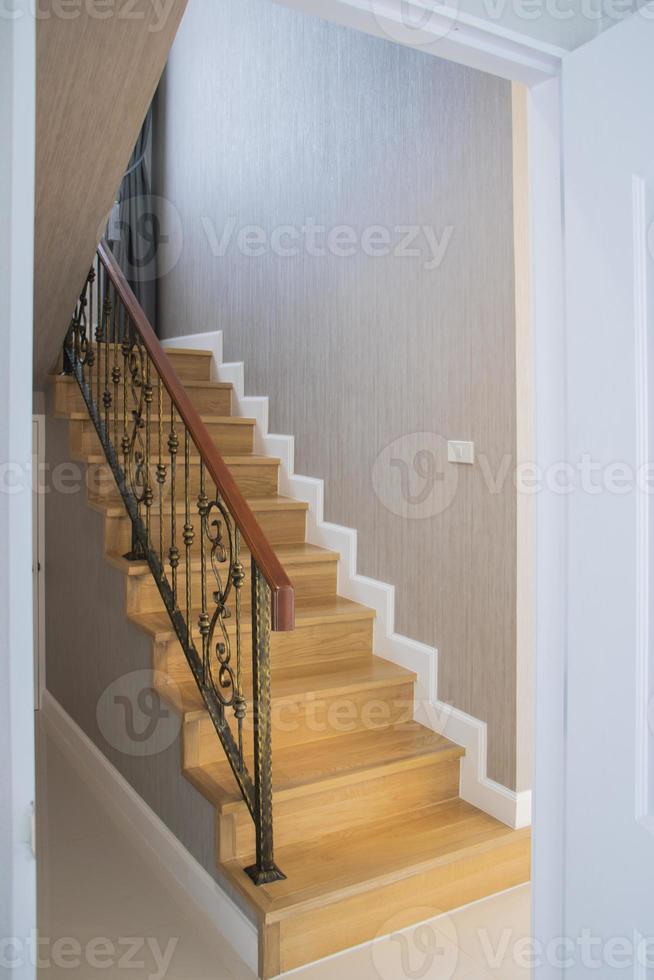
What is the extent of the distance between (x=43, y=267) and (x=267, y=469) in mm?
1578

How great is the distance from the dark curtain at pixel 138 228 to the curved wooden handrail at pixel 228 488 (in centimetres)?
241

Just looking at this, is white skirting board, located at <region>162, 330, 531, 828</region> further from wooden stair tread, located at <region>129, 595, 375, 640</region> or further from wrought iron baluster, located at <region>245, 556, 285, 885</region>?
wrought iron baluster, located at <region>245, 556, 285, 885</region>

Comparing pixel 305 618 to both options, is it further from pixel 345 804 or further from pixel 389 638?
pixel 345 804

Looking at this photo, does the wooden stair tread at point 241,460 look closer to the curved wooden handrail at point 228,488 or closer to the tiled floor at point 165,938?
the curved wooden handrail at point 228,488

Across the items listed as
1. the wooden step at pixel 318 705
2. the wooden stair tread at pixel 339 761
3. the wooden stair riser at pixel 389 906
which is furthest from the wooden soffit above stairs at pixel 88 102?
the wooden stair riser at pixel 389 906

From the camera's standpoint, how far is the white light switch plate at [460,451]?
314cm

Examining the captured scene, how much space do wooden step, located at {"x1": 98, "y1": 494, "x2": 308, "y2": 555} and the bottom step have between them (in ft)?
4.84

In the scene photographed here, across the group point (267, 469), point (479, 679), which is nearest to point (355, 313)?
point (267, 469)

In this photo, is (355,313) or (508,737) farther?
(355,313)

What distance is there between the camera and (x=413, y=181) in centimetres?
344

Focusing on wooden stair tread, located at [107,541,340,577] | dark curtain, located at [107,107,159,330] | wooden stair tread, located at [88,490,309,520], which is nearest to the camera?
wooden stair tread, located at [107,541,340,577]

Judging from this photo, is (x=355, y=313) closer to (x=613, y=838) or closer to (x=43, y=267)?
(x=43, y=267)

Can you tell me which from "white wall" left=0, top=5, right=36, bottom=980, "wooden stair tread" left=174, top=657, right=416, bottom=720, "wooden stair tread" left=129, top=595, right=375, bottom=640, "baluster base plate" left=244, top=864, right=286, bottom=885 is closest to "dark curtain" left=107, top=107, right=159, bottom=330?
A: "wooden stair tread" left=129, top=595, right=375, bottom=640

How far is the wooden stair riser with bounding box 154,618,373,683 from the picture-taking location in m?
3.19
